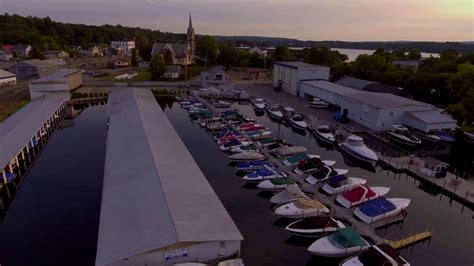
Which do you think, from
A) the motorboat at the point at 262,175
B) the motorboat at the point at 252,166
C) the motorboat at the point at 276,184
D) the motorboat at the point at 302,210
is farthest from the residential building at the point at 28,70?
the motorboat at the point at 302,210

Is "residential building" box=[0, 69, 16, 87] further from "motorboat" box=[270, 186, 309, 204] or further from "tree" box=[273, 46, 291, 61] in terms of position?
"tree" box=[273, 46, 291, 61]

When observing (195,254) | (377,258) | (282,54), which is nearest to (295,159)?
(377,258)

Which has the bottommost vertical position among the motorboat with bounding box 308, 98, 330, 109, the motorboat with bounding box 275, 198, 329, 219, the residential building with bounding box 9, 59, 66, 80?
the motorboat with bounding box 275, 198, 329, 219

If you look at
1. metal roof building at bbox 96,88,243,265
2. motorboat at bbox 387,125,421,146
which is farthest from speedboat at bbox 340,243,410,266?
motorboat at bbox 387,125,421,146

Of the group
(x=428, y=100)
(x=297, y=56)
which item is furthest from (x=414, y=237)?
(x=297, y=56)

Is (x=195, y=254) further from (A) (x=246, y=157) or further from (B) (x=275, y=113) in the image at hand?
(B) (x=275, y=113)

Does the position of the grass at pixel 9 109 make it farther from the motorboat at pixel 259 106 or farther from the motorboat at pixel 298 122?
the motorboat at pixel 298 122
